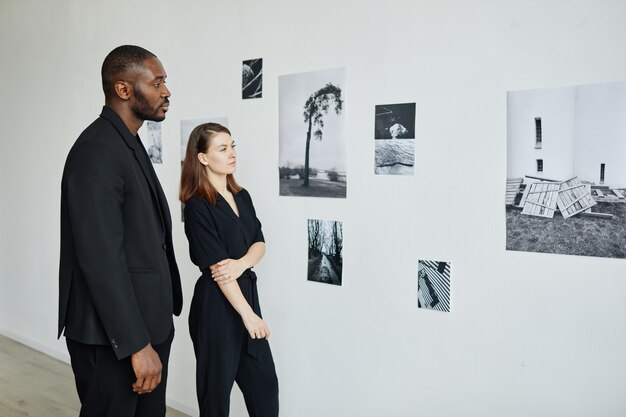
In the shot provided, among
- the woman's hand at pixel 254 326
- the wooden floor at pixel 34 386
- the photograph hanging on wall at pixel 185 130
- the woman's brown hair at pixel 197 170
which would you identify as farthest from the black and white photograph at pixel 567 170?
the wooden floor at pixel 34 386

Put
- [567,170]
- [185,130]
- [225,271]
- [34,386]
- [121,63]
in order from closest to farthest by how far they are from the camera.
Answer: [121,63], [567,170], [225,271], [185,130], [34,386]

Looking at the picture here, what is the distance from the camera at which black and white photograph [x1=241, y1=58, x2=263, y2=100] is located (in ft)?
9.38

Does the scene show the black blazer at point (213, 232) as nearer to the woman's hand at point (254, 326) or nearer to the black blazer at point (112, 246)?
the woman's hand at point (254, 326)

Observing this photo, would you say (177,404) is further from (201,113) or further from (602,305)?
(602,305)

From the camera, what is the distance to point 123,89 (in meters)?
1.73

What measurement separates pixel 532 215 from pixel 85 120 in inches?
125

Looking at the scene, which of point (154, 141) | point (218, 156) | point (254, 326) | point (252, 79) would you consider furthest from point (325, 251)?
point (154, 141)

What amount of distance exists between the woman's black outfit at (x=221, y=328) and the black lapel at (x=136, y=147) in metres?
0.37

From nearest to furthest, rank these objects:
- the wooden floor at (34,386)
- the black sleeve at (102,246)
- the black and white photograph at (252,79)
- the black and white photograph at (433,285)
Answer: the black sleeve at (102,246) < the black and white photograph at (433,285) < the black and white photograph at (252,79) < the wooden floor at (34,386)

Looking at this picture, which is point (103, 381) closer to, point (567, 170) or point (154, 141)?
point (567, 170)

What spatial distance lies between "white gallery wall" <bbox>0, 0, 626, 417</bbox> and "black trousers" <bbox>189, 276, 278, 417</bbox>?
48cm

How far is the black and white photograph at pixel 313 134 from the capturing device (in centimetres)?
258

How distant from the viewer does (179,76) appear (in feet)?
10.7

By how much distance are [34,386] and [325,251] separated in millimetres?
2463
